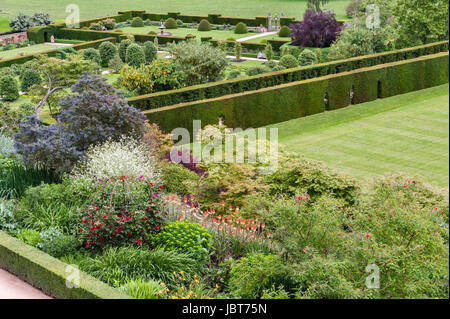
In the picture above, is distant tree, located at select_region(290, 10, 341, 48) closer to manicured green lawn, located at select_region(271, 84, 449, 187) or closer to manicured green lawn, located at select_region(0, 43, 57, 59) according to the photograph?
manicured green lawn, located at select_region(271, 84, 449, 187)

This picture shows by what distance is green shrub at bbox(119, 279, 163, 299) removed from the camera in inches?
300

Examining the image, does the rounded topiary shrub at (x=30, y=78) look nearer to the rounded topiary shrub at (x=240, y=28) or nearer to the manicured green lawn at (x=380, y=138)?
the manicured green lawn at (x=380, y=138)

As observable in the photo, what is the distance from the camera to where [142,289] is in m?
7.68

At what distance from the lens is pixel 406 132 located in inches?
636

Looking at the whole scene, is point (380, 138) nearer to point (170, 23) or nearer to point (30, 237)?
point (30, 237)

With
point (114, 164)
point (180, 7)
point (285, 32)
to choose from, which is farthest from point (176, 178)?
point (180, 7)

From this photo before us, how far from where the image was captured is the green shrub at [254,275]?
25.5 feet

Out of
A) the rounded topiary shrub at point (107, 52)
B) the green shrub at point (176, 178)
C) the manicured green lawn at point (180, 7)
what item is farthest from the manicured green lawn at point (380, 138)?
the manicured green lawn at point (180, 7)

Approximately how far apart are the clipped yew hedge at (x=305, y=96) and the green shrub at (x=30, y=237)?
6922 millimetres

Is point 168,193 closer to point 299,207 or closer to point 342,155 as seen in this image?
point 299,207

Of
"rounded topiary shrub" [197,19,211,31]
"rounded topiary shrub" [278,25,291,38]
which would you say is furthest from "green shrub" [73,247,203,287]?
"rounded topiary shrub" [197,19,211,31]

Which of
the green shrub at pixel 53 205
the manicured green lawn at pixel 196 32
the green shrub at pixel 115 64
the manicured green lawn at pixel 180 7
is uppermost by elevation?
the manicured green lawn at pixel 180 7

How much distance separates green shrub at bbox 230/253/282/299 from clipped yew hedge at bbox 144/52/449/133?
8642 mm
